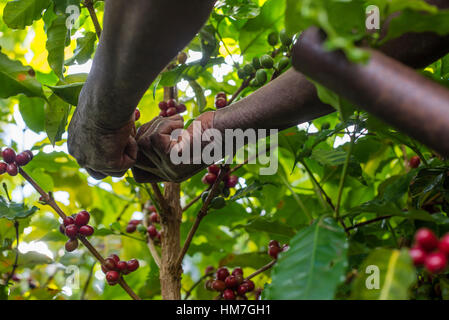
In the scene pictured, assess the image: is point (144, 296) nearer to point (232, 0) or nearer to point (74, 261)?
point (74, 261)

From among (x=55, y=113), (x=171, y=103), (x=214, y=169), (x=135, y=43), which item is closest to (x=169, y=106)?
(x=171, y=103)

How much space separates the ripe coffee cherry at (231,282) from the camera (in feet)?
3.83

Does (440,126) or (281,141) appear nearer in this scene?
(440,126)

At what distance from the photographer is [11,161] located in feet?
3.59

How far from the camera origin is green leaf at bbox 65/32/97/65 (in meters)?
1.20

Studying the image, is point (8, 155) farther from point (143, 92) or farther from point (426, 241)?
point (426, 241)

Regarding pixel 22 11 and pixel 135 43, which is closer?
pixel 135 43

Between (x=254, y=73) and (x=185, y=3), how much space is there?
633 millimetres

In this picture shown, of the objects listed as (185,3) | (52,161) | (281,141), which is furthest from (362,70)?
(52,161)

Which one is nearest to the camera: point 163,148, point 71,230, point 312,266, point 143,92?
point 312,266

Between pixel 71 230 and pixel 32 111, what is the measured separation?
36 cm

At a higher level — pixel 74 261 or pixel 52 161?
pixel 52 161

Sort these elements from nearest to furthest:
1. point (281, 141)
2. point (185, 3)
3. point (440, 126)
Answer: point (440, 126)
point (185, 3)
point (281, 141)

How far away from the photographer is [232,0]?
1224 millimetres
